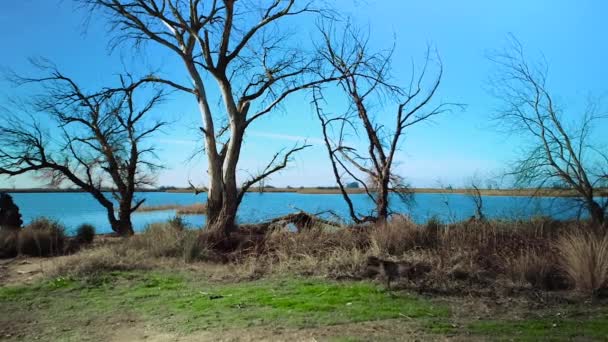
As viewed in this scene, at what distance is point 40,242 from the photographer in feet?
45.1

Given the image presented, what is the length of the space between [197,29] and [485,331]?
1323 centimetres

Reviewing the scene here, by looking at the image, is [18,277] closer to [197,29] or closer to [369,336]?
[369,336]

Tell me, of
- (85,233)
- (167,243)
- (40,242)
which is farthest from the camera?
(85,233)

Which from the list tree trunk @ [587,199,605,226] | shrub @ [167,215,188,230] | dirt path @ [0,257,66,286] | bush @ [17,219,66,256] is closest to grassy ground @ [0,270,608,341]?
dirt path @ [0,257,66,286]

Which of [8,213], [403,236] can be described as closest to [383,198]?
[403,236]

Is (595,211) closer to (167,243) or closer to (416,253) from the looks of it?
(416,253)

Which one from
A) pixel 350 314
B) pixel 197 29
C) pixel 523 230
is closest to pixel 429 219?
pixel 523 230

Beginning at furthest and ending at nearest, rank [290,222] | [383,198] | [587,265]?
[383,198] → [290,222] → [587,265]

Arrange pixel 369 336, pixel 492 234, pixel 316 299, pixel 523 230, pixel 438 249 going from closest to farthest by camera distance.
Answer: pixel 369 336 → pixel 316 299 → pixel 438 249 → pixel 492 234 → pixel 523 230

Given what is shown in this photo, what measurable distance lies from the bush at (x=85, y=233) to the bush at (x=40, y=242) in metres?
0.97

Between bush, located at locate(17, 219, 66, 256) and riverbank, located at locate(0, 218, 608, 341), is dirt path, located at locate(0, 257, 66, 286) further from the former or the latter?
bush, located at locate(17, 219, 66, 256)

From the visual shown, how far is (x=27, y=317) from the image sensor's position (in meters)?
7.18

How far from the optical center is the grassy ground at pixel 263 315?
234 inches

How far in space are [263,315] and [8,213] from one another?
46.4 feet
